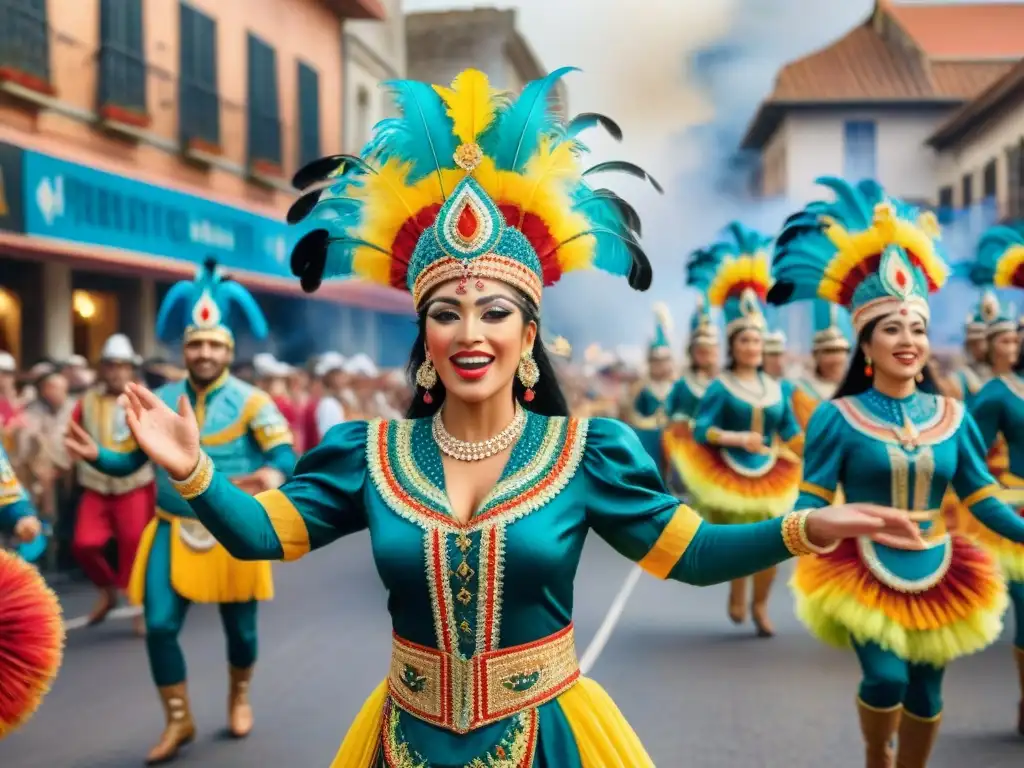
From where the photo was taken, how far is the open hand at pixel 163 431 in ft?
9.97

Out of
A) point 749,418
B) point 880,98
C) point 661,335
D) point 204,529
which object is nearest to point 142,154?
point 661,335

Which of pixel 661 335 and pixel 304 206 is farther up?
pixel 304 206

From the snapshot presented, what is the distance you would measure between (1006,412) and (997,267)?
112 cm

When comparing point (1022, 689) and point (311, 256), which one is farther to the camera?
point (1022, 689)

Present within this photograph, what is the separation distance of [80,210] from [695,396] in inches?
281

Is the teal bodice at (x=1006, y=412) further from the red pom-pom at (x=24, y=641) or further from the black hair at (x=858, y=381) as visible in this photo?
the red pom-pom at (x=24, y=641)

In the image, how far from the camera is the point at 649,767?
3301 mm

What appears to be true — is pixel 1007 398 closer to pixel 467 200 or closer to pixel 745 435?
pixel 745 435

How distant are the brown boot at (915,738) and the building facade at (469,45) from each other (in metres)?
24.8

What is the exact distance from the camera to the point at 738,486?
9.02 metres

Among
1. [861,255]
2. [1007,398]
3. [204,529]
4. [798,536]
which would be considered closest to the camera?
[798,536]

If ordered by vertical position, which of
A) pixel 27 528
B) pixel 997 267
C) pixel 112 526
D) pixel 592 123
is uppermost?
pixel 592 123

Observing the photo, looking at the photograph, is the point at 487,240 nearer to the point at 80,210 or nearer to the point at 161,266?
the point at 80,210

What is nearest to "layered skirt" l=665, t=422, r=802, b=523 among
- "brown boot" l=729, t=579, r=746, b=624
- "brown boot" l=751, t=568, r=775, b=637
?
"brown boot" l=751, t=568, r=775, b=637
